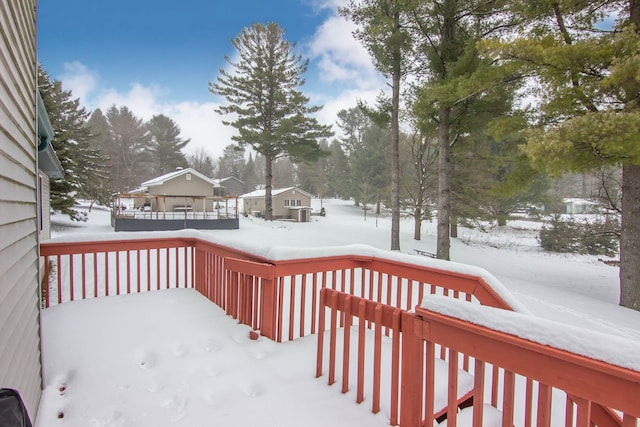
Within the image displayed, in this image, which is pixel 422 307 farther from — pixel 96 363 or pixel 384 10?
pixel 384 10

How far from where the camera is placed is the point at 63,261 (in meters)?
9.23

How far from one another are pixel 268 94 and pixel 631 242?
723 inches

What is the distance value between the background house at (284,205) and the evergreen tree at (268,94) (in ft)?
19.9

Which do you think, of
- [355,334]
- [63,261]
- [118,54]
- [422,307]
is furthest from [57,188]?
[422,307]

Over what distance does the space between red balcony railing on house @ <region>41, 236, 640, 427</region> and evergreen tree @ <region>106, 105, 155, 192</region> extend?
32.8 meters

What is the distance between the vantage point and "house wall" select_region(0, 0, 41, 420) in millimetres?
1369

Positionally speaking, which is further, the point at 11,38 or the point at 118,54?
the point at 118,54

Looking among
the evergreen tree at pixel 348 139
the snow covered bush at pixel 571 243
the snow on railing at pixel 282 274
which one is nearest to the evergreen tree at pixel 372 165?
the evergreen tree at pixel 348 139

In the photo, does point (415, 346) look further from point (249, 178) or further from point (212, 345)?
point (249, 178)

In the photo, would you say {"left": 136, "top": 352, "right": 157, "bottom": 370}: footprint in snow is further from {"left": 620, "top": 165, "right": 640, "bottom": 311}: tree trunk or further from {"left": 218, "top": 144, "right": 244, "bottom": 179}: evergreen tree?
{"left": 218, "top": 144, "right": 244, "bottom": 179}: evergreen tree

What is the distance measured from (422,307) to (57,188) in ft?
52.2

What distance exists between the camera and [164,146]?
108ft

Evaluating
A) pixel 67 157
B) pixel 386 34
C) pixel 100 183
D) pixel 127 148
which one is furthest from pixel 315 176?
pixel 386 34

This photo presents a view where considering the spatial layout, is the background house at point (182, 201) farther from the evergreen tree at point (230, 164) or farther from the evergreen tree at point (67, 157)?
the evergreen tree at point (230, 164)
